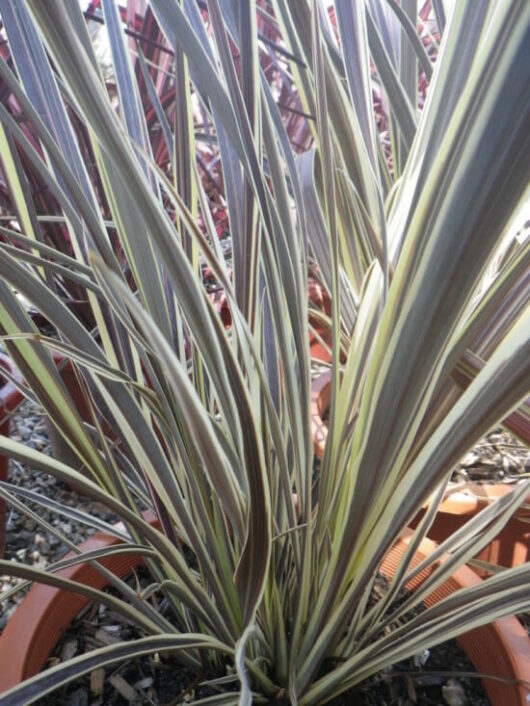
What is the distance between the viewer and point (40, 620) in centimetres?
58

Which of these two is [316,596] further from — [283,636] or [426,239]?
[426,239]

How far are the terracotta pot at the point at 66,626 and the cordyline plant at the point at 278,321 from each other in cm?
10

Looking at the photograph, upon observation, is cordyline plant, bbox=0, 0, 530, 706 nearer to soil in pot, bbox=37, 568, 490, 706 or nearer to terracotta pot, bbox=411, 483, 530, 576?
soil in pot, bbox=37, 568, 490, 706

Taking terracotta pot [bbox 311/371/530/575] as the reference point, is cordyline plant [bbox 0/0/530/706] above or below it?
above

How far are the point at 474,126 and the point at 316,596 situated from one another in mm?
420

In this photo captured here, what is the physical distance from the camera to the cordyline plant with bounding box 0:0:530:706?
0.90ft

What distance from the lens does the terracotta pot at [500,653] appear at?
544mm

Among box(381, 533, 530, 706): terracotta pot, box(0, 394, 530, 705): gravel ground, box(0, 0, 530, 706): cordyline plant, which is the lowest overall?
box(0, 394, 530, 705): gravel ground

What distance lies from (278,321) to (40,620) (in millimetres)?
388

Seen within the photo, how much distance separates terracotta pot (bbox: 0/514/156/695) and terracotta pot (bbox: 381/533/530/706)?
1.15 feet

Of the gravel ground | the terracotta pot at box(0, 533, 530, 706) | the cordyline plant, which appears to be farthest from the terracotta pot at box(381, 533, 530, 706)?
the gravel ground

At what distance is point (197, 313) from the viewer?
33 cm

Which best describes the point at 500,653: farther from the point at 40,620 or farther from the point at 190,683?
the point at 40,620

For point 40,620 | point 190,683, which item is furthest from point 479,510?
point 40,620
